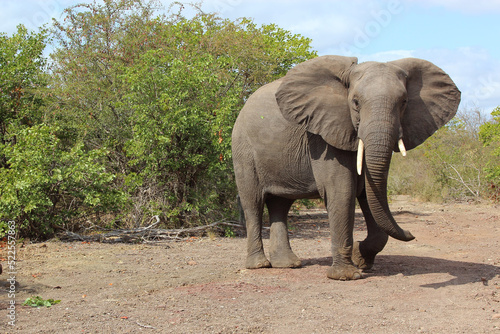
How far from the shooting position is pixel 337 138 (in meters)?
7.12

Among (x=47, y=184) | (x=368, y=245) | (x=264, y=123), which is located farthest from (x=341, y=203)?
(x=47, y=184)

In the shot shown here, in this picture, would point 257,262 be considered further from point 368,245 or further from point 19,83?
point 19,83

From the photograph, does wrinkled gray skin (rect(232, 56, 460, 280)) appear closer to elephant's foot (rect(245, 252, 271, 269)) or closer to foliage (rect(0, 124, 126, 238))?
elephant's foot (rect(245, 252, 271, 269))

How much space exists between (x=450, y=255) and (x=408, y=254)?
26.7 inches

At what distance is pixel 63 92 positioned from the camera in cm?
1354

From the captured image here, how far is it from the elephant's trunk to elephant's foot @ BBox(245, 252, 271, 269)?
2.33 meters

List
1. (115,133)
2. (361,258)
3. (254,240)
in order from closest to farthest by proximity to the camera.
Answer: (361,258), (254,240), (115,133)

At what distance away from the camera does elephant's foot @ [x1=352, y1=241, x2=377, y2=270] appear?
787 centimetres

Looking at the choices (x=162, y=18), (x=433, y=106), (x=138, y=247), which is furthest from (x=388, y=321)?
(x=162, y=18)

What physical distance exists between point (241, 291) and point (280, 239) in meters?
2.06

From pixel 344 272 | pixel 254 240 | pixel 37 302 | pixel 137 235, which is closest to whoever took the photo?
pixel 37 302

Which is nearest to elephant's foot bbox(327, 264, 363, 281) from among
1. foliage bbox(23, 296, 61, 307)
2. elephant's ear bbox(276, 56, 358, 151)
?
elephant's ear bbox(276, 56, 358, 151)

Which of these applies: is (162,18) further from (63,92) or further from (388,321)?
(388,321)

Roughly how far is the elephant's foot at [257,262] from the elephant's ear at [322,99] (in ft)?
7.20
